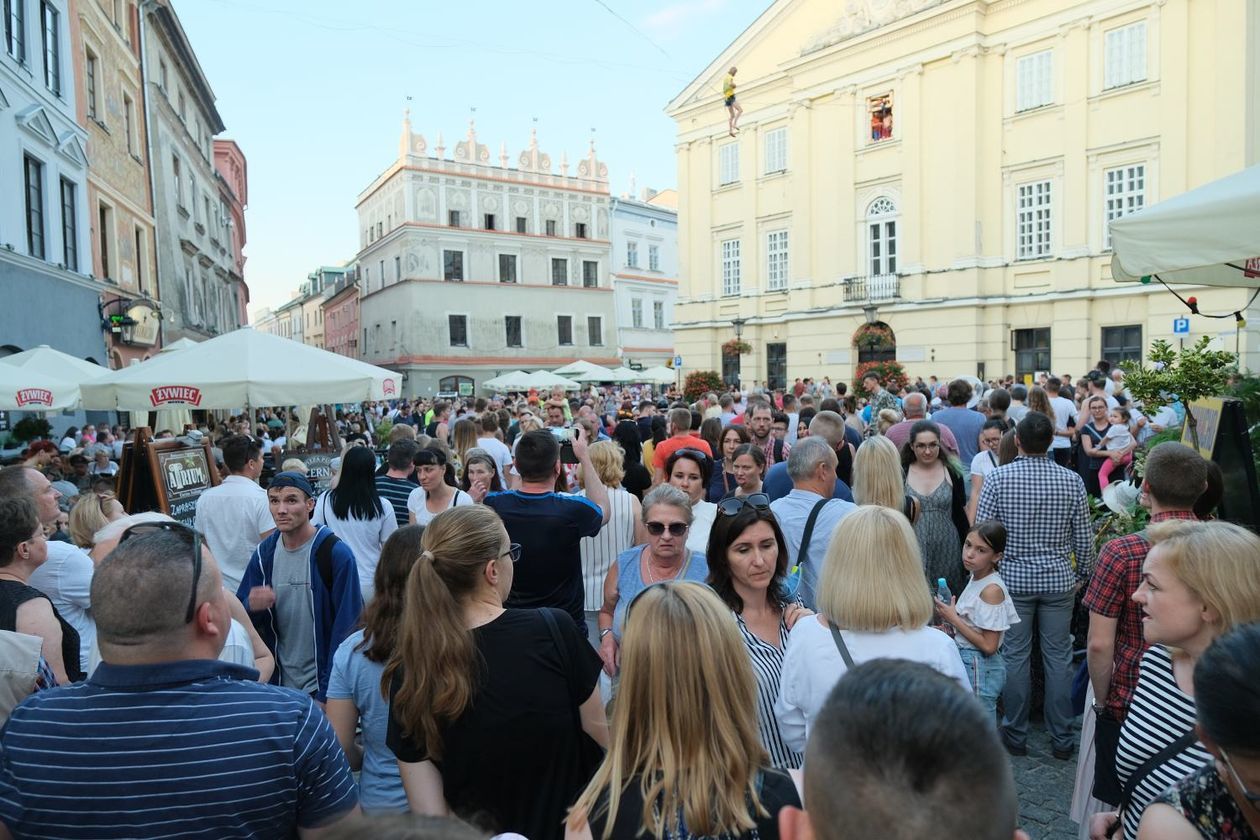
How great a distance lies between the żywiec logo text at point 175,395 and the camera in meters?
7.82

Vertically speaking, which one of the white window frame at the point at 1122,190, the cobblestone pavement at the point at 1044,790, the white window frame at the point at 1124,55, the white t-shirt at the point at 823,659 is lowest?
the cobblestone pavement at the point at 1044,790

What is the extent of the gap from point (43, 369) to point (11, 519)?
862 cm

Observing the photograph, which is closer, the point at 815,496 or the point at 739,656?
the point at 739,656

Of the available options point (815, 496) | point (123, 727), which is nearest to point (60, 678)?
point (123, 727)

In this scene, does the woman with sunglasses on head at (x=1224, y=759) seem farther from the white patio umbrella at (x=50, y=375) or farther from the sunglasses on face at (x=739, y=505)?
the white patio umbrella at (x=50, y=375)

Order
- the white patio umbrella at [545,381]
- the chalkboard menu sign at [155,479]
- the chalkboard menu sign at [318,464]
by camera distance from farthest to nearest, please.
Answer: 1. the white patio umbrella at [545,381]
2. the chalkboard menu sign at [318,464]
3. the chalkboard menu sign at [155,479]

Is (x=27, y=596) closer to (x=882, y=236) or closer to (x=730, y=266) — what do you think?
(x=882, y=236)

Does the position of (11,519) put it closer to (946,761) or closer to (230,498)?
(230,498)

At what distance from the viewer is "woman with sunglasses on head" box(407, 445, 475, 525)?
18.9ft

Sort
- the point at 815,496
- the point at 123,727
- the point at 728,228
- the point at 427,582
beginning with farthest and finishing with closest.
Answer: the point at 728,228, the point at 815,496, the point at 427,582, the point at 123,727

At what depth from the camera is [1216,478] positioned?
3.55 m

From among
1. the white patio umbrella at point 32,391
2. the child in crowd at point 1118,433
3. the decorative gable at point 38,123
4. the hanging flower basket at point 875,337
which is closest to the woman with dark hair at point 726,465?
the child in crowd at point 1118,433

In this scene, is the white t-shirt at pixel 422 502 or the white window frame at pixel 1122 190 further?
the white window frame at pixel 1122 190

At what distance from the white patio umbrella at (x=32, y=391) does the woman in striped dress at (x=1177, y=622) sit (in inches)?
424
